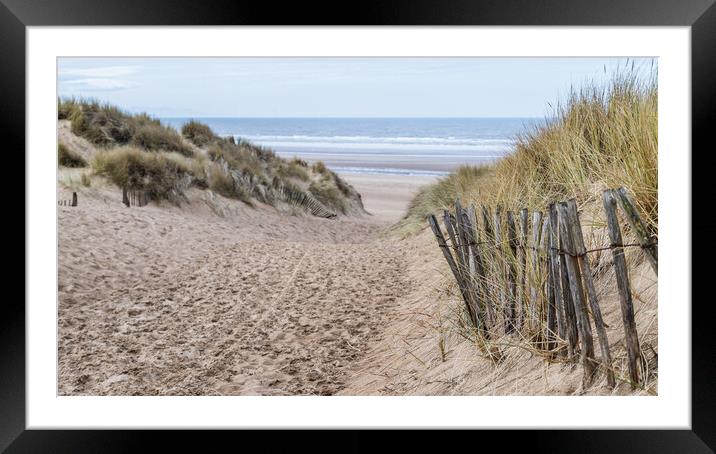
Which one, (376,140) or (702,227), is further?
(376,140)

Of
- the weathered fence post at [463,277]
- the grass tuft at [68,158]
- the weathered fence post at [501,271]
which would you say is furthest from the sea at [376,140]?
the weathered fence post at [501,271]

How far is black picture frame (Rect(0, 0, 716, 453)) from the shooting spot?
2.13m

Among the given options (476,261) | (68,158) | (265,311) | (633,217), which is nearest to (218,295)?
(265,311)

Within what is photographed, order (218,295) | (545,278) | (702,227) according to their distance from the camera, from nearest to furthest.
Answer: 1. (702,227)
2. (545,278)
3. (218,295)

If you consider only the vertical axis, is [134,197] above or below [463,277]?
above

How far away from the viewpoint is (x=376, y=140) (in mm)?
4664

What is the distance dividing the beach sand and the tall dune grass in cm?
92

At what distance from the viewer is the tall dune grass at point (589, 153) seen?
2.55 metres

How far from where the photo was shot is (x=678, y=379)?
7.07 feet

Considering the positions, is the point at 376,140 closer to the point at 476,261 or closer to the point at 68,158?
the point at 68,158

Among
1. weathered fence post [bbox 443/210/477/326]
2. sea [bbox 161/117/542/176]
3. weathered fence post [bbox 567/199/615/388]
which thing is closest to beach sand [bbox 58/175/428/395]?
sea [bbox 161/117/542/176]

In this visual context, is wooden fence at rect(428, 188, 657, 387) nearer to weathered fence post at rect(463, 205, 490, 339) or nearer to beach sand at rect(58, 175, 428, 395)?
weathered fence post at rect(463, 205, 490, 339)
